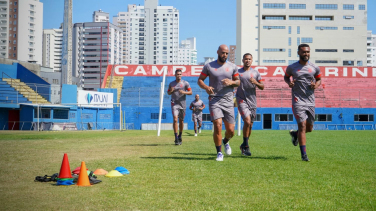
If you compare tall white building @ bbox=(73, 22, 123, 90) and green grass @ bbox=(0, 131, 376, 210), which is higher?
tall white building @ bbox=(73, 22, 123, 90)

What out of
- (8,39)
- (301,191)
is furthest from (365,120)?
(8,39)

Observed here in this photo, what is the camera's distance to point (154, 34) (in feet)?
564

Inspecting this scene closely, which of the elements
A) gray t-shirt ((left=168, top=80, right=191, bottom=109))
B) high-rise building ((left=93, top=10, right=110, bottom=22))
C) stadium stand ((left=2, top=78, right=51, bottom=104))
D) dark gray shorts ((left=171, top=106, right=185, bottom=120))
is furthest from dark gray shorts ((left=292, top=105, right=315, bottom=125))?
high-rise building ((left=93, top=10, right=110, bottom=22))

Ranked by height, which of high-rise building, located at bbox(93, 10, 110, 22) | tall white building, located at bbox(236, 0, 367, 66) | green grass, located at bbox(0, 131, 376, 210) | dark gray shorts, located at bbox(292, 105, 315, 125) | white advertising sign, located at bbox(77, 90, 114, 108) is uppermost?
high-rise building, located at bbox(93, 10, 110, 22)

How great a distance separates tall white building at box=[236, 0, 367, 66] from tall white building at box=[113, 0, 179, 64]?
262ft

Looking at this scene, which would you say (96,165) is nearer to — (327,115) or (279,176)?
(279,176)

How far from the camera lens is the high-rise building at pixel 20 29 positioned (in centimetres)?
11175

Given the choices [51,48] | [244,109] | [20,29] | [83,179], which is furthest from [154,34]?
[83,179]

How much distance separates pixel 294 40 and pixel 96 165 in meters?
95.2

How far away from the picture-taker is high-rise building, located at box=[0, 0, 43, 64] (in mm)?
111750

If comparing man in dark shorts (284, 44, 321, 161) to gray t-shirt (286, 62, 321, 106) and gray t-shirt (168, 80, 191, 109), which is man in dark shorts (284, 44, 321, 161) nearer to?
gray t-shirt (286, 62, 321, 106)

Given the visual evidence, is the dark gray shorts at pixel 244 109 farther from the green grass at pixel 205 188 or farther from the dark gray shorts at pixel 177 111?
the dark gray shorts at pixel 177 111

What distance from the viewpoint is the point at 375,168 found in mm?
6562

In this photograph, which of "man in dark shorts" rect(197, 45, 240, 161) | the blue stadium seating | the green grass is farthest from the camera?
the blue stadium seating
